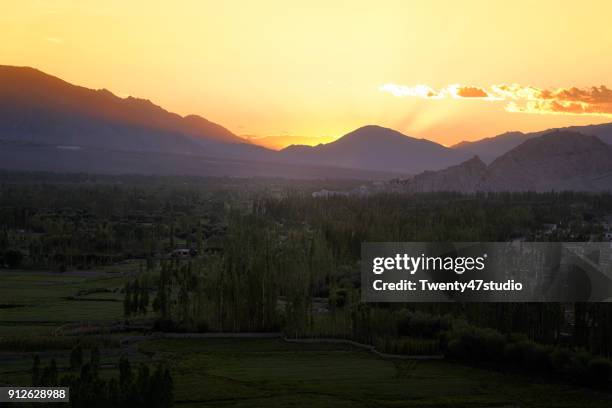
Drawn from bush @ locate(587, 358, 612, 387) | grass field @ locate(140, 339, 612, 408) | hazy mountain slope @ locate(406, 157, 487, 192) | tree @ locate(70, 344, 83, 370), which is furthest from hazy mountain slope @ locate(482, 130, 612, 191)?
tree @ locate(70, 344, 83, 370)

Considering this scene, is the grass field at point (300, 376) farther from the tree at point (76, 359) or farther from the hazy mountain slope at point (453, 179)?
the hazy mountain slope at point (453, 179)

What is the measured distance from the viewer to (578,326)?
102ft

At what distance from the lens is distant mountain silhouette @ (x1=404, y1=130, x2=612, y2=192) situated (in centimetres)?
11588

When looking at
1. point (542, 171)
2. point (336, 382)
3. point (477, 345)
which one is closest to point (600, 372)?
point (477, 345)

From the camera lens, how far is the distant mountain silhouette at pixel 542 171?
380 feet

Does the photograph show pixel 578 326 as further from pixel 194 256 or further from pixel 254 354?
pixel 194 256

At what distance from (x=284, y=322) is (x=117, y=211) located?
6472 cm

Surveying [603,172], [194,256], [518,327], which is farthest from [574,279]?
[603,172]

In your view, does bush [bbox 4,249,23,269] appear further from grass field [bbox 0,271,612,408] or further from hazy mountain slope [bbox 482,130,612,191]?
hazy mountain slope [bbox 482,130,612,191]

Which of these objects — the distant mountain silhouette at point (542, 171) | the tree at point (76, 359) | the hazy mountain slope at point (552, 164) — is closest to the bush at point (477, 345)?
the tree at point (76, 359)

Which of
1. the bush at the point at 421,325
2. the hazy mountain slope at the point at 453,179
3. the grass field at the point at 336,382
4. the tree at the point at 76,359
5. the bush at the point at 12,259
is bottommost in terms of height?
the grass field at the point at 336,382

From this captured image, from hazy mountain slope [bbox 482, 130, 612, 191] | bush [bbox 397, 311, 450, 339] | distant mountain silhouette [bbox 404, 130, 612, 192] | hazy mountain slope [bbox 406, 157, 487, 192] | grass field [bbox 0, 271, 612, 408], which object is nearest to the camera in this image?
grass field [bbox 0, 271, 612, 408]

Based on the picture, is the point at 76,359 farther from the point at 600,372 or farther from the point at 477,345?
the point at 600,372

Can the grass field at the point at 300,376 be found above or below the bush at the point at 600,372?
below
